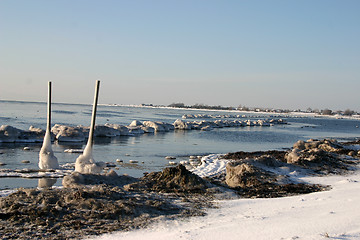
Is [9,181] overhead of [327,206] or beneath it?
beneath

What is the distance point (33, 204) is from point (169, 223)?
343cm

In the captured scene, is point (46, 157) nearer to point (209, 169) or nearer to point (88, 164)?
point (88, 164)

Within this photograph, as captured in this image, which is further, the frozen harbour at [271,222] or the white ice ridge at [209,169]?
the white ice ridge at [209,169]

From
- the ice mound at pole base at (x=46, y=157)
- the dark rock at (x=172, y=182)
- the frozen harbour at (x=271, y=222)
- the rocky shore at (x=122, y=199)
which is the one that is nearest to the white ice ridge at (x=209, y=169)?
the rocky shore at (x=122, y=199)

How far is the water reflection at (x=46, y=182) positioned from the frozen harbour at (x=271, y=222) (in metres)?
7.52

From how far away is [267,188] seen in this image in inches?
498

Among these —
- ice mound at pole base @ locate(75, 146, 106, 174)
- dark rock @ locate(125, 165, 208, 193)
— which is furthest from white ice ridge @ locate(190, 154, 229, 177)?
ice mound at pole base @ locate(75, 146, 106, 174)

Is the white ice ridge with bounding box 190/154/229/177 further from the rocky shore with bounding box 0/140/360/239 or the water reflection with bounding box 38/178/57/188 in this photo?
the water reflection with bounding box 38/178/57/188

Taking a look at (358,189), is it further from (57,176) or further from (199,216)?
(57,176)

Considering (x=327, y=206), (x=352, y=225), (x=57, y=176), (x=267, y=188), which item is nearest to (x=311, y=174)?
(x=267, y=188)

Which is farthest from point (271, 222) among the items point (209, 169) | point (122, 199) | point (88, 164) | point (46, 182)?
point (209, 169)

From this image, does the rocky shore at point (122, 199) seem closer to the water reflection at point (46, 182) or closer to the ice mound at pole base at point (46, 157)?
the water reflection at point (46, 182)

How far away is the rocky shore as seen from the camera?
24.1 ft

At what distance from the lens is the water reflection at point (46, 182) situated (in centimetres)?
1387
